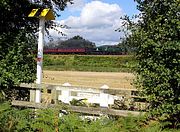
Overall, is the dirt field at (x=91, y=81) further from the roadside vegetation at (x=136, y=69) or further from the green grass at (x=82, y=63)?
the green grass at (x=82, y=63)

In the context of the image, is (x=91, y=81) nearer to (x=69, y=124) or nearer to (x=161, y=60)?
(x=161, y=60)

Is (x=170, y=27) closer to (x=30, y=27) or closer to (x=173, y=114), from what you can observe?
(x=173, y=114)

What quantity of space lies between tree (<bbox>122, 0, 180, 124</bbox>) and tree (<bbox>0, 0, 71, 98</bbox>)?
10.4 feet

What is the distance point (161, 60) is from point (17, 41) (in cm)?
401

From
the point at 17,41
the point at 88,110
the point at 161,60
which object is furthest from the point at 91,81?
the point at 161,60

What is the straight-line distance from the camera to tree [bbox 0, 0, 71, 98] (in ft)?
29.5

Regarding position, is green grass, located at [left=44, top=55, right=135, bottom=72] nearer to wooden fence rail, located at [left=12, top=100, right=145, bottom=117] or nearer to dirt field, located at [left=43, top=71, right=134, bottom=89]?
dirt field, located at [left=43, top=71, right=134, bottom=89]

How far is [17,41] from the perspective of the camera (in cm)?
933

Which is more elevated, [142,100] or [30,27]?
[30,27]

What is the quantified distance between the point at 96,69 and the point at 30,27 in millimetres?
48026

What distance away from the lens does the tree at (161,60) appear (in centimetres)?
631

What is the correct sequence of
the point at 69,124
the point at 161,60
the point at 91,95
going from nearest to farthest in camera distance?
the point at 69,124
the point at 161,60
the point at 91,95

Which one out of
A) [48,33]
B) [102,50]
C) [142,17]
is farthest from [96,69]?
[142,17]

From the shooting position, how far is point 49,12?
9.06 metres
